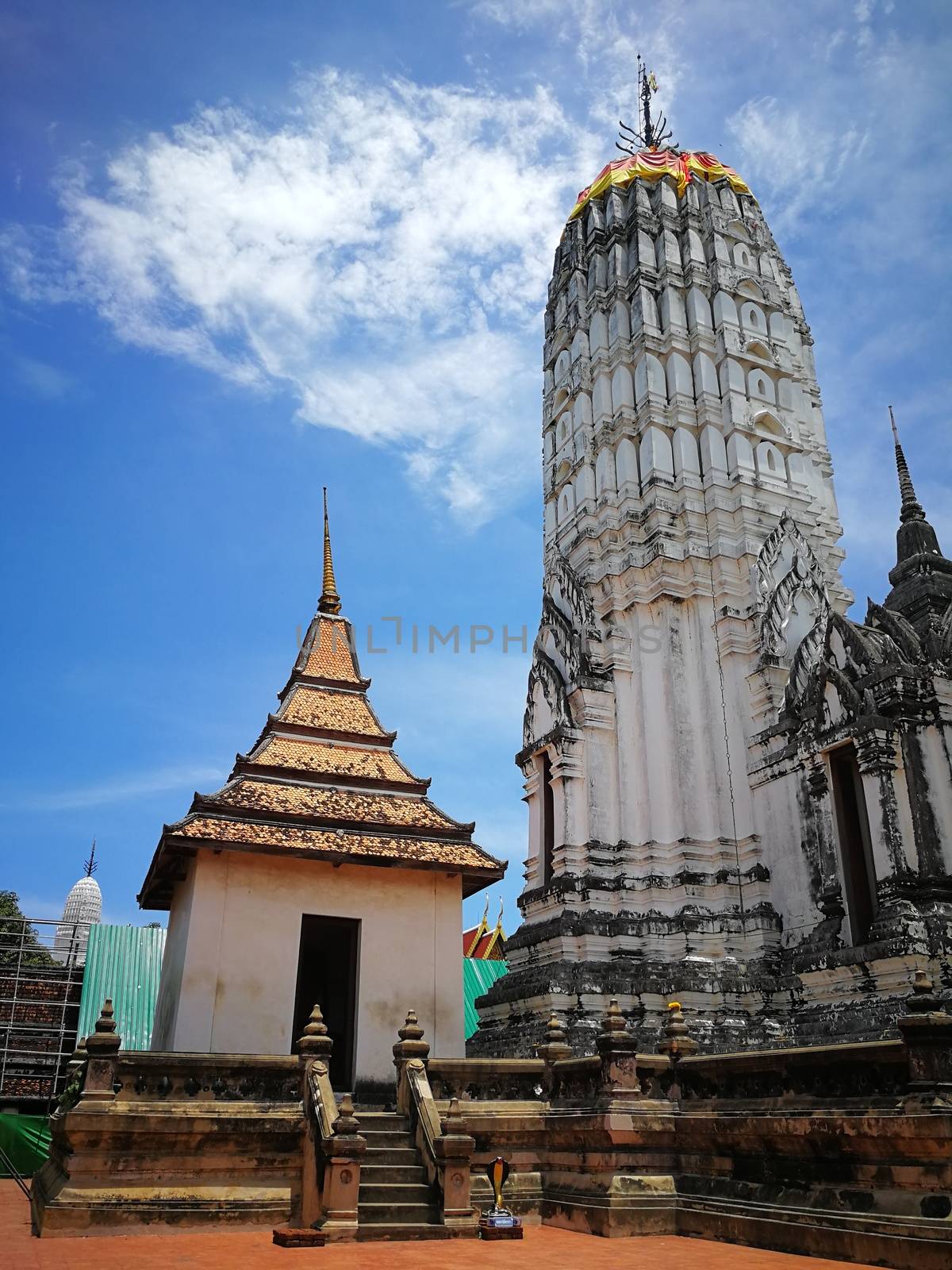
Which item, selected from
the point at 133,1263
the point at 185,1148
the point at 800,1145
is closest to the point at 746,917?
the point at 800,1145

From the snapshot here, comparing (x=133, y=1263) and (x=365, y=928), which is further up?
(x=365, y=928)

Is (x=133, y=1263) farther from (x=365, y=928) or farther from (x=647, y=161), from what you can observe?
(x=647, y=161)

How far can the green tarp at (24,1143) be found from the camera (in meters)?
15.0

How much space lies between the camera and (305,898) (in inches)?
622

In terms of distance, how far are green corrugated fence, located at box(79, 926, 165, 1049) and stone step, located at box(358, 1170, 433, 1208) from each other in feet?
55.4

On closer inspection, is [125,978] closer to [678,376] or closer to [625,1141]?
[625,1141]

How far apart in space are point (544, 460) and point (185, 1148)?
20436mm

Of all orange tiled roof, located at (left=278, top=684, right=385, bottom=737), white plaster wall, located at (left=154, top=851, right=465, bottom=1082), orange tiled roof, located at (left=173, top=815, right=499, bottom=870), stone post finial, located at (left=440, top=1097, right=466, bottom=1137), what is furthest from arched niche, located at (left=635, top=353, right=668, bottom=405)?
stone post finial, located at (left=440, top=1097, right=466, bottom=1137)

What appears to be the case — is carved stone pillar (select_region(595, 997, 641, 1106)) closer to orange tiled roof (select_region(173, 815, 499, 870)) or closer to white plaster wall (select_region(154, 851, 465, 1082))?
white plaster wall (select_region(154, 851, 465, 1082))

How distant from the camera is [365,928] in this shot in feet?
52.3

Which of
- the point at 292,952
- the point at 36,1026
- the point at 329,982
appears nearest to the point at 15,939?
the point at 36,1026

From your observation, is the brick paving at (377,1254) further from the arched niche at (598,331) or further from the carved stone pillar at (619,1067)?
the arched niche at (598,331)

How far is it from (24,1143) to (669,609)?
15.1 m

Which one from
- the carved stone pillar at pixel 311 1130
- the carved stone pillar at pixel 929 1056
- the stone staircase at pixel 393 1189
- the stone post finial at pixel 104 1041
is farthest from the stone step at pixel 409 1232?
the carved stone pillar at pixel 929 1056
